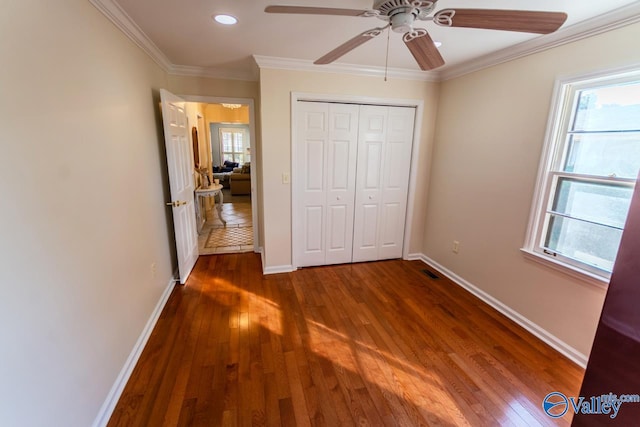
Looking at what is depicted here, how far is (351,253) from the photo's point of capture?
3658 mm

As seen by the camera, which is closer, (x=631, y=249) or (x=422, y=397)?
(x=631, y=249)

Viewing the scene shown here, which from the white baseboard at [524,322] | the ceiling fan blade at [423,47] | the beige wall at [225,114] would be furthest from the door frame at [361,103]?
the beige wall at [225,114]

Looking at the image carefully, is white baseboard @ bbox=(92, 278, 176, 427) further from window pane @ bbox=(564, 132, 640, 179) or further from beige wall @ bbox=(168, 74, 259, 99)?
window pane @ bbox=(564, 132, 640, 179)

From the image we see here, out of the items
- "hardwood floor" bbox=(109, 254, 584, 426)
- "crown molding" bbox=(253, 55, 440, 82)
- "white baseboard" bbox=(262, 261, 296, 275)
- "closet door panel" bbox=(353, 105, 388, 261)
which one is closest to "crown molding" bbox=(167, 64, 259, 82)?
"crown molding" bbox=(253, 55, 440, 82)

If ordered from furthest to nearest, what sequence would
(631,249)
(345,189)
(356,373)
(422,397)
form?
(345,189), (356,373), (422,397), (631,249)

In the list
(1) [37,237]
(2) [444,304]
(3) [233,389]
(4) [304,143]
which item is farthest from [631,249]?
(4) [304,143]

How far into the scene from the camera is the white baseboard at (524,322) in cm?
204

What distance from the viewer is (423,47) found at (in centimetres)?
155

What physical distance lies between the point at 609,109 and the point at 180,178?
11.9 feet

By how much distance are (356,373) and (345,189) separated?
2049 mm

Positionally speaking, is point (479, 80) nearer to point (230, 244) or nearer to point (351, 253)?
point (351, 253)

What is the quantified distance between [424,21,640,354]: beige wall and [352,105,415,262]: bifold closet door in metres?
0.44

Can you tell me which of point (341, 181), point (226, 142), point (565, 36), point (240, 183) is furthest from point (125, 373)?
point (226, 142)

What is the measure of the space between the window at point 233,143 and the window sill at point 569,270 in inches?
410
